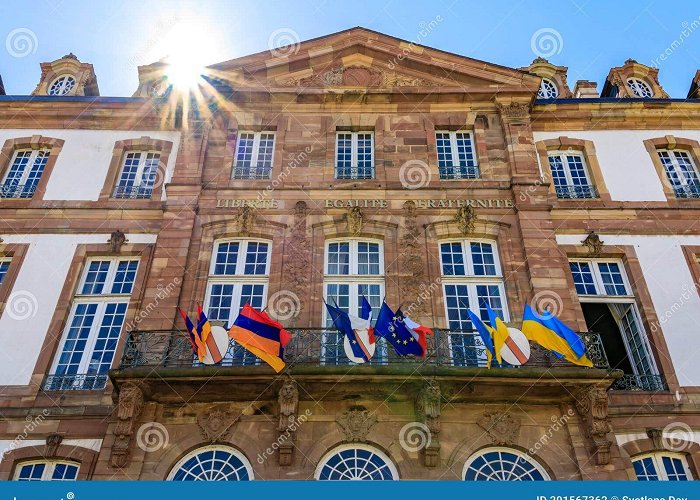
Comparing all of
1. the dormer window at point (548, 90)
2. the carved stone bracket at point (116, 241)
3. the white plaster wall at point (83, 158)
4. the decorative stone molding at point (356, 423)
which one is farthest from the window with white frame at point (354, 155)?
the dormer window at point (548, 90)

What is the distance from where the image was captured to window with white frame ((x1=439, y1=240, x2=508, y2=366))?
1323cm

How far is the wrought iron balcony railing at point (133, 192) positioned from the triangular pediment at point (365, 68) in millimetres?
3366

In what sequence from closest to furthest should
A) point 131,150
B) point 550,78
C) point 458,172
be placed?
point 458,172 → point 131,150 → point 550,78

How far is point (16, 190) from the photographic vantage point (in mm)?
16812

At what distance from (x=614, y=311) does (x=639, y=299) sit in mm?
560

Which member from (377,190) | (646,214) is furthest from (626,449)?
(377,190)

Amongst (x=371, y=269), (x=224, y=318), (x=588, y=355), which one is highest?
(x=371, y=269)

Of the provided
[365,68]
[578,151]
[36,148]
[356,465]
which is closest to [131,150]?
[36,148]

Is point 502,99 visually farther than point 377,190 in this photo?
Yes

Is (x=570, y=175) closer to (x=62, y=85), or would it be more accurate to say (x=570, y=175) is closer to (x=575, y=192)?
(x=575, y=192)

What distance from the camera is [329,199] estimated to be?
15773 millimetres

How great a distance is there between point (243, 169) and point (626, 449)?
9.94 m

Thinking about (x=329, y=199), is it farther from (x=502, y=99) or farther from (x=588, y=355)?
(x=588, y=355)

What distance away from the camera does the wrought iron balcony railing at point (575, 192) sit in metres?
16.5
